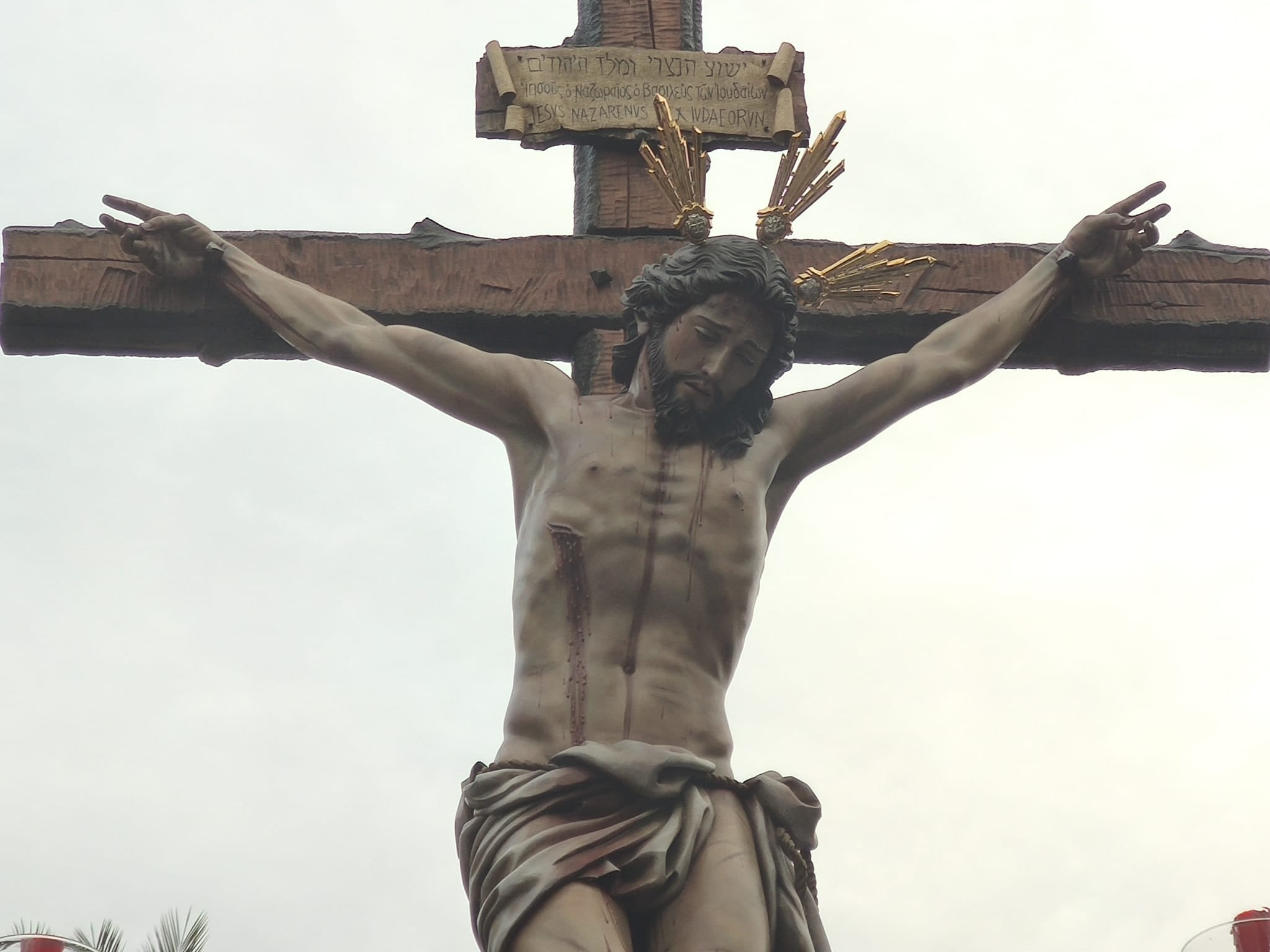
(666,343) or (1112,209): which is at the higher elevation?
(1112,209)

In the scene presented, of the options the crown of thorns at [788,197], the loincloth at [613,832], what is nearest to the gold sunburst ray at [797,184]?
the crown of thorns at [788,197]

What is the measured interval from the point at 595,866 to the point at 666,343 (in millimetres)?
1341

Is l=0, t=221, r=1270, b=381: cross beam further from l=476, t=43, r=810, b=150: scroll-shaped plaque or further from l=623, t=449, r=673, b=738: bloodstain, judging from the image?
l=623, t=449, r=673, b=738: bloodstain

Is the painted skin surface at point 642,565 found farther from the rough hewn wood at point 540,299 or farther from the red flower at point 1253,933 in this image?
the red flower at point 1253,933

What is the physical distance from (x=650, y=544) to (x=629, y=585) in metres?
0.11

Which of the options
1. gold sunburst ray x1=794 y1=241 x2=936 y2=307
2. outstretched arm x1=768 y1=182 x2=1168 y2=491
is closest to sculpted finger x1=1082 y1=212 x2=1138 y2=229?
outstretched arm x1=768 y1=182 x2=1168 y2=491

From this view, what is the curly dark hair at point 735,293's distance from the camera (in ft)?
21.5

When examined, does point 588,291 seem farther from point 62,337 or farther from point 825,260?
point 62,337

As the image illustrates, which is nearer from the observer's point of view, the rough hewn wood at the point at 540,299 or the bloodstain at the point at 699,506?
the bloodstain at the point at 699,506

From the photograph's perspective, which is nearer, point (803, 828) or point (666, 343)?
point (803, 828)

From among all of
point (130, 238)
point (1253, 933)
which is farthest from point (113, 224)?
point (1253, 933)

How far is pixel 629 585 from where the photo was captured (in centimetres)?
629

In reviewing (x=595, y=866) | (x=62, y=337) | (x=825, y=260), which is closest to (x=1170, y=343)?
(x=825, y=260)

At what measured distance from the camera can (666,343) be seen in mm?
6598
